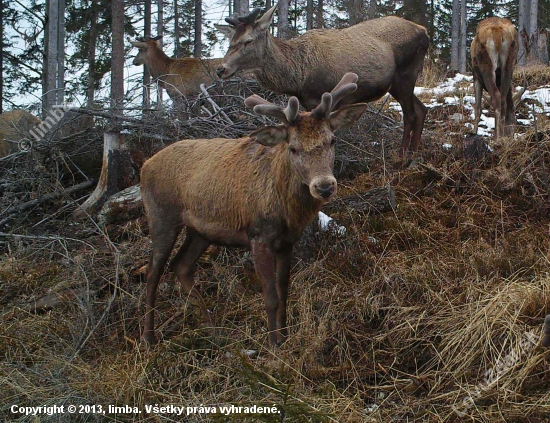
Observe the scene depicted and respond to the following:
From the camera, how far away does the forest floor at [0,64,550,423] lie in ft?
13.2

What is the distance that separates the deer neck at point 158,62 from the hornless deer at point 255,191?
9241 millimetres

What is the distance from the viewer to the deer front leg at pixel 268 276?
4.63 meters

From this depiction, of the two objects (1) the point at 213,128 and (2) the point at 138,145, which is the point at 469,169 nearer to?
(1) the point at 213,128

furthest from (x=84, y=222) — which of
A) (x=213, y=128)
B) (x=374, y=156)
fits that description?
(x=374, y=156)

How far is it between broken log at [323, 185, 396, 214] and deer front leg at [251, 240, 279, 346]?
6.96ft

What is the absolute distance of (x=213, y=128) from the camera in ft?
25.5

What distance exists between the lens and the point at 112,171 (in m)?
7.92

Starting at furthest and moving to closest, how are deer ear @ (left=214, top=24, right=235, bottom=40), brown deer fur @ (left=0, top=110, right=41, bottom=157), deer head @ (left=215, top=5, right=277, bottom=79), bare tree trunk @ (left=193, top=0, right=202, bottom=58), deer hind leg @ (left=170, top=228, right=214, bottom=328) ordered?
bare tree trunk @ (left=193, top=0, right=202, bottom=58)
brown deer fur @ (left=0, top=110, right=41, bottom=157)
deer ear @ (left=214, top=24, right=235, bottom=40)
deer head @ (left=215, top=5, right=277, bottom=79)
deer hind leg @ (left=170, top=228, right=214, bottom=328)

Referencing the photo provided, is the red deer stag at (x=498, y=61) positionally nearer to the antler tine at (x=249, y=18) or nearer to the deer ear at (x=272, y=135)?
the antler tine at (x=249, y=18)

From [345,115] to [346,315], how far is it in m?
1.69

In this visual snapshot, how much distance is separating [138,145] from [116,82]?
8.95 metres

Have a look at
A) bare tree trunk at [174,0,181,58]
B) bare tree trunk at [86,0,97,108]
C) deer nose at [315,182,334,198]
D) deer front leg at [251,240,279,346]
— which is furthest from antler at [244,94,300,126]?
bare tree trunk at [174,0,181,58]

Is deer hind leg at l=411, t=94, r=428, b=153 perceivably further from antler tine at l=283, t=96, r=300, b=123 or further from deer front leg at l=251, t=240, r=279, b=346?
deer front leg at l=251, t=240, r=279, b=346

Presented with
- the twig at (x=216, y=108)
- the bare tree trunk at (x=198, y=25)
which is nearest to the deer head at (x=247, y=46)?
the twig at (x=216, y=108)
